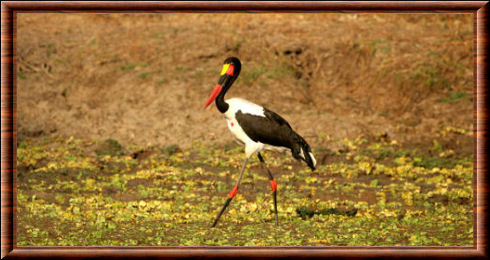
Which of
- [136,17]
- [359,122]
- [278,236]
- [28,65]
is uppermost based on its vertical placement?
[136,17]

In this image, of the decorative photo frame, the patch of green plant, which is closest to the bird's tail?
the decorative photo frame

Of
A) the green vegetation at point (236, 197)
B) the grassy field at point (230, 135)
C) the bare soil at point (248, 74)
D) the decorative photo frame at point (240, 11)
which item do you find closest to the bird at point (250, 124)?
the green vegetation at point (236, 197)

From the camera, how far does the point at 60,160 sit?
41.2ft

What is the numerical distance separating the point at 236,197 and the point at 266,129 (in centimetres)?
210

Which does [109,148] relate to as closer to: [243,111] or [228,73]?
[228,73]

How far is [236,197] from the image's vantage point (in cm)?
1042

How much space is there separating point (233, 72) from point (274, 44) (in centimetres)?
918

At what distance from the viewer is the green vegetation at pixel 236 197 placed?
8.17 m

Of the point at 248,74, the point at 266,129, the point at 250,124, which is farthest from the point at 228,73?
the point at 248,74

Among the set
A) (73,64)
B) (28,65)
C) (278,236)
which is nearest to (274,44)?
(73,64)

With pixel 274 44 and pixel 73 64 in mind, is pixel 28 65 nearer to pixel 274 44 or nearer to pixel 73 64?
pixel 73 64

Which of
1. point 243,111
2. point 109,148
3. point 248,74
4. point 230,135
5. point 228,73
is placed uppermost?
point 248,74

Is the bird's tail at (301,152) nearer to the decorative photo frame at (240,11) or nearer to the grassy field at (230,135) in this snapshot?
the grassy field at (230,135)

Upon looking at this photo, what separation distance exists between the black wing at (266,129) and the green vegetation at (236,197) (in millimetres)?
1112
